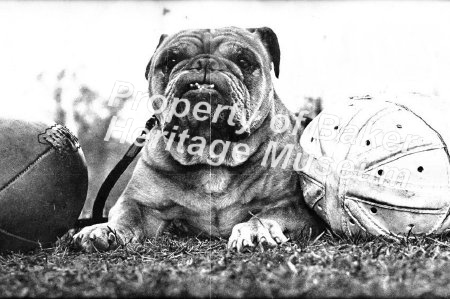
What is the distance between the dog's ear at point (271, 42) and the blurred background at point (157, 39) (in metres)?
0.04

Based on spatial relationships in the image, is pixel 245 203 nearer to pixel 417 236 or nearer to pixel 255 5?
pixel 417 236

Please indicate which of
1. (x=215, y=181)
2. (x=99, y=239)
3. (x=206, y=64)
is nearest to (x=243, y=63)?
(x=206, y=64)

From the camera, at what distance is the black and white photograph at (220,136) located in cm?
262

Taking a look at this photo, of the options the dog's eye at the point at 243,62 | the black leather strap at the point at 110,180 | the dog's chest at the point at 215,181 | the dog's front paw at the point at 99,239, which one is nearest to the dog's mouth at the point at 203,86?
the dog's eye at the point at 243,62

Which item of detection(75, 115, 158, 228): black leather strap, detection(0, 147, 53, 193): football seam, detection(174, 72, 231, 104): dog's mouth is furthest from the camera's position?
detection(75, 115, 158, 228): black leather strap

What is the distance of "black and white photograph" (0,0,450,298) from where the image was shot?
2.62 meters

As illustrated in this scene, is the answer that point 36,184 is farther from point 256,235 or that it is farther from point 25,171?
point 256,235

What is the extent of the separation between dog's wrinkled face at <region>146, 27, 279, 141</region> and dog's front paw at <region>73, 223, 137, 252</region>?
0.67m

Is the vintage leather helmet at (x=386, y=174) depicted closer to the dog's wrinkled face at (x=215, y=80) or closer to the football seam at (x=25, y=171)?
the dog's wrinkled face at (x=215, y=80)

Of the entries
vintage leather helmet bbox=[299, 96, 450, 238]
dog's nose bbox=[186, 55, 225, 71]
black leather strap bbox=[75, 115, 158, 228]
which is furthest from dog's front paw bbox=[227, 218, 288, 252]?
black leather strap bbox=[75, 115, 158, 228]

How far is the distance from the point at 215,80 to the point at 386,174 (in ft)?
3.21

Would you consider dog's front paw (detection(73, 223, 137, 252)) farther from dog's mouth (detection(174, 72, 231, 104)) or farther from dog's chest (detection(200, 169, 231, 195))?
dog's mouth (detection(174, 72, 231, 104))

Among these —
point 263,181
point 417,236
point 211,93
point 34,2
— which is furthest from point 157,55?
point 417,236

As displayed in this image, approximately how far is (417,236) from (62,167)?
1.73 metres
